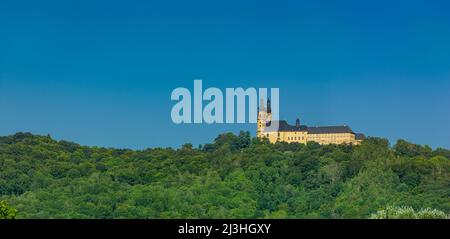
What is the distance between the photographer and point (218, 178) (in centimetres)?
3588

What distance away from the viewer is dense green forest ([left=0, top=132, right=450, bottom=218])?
33.9 metres

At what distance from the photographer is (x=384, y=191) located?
34.7 meters

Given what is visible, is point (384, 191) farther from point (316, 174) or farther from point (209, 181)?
point (209, 181)

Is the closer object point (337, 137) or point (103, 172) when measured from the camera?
point (337, 137)

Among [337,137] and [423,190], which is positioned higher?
[337,137]

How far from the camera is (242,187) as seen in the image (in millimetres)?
35000

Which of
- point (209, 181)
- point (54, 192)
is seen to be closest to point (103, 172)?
point (54, 192)

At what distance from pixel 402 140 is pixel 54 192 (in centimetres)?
1541

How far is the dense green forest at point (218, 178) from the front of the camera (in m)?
33.9
